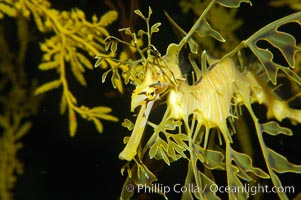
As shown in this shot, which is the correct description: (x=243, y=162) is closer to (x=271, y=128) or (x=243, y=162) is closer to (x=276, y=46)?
(x=271, y=128)

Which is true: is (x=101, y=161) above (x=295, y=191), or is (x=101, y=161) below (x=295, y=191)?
above

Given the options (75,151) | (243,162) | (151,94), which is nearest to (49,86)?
(75,151)

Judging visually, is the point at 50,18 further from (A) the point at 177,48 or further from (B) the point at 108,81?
(A) the point at 177,48

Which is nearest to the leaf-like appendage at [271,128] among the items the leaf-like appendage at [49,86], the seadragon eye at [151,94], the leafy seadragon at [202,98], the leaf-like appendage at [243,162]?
the leafy seadragon at [202,98]

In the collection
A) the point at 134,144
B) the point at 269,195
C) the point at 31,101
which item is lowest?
the point at 269,195

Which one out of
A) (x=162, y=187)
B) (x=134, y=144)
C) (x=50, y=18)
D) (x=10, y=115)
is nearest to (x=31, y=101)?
(x=10, y=115)

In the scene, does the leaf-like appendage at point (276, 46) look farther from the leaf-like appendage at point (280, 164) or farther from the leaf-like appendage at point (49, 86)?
the leaf-like appendage at point (49, 86)

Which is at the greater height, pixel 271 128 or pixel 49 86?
pixel 49 86

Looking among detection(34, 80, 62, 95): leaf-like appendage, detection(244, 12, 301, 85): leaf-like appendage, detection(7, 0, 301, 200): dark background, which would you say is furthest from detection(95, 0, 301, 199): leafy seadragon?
detection(34, 80, 62, 95): leaf-like appendage
